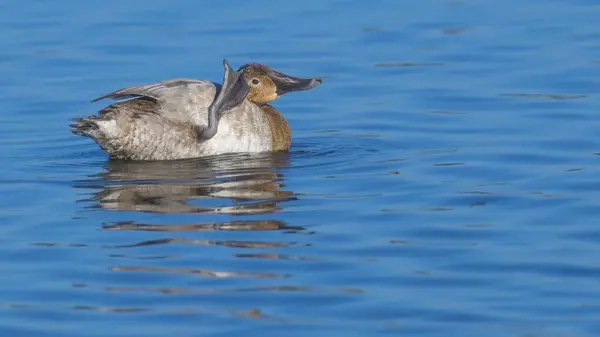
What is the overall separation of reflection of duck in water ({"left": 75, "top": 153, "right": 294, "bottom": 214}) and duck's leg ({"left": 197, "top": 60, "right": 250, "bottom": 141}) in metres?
0.21

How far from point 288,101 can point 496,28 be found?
3023mm

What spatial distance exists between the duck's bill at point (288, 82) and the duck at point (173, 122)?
736mm

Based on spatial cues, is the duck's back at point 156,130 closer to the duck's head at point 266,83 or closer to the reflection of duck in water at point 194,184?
the reflection of duck in water at point 194,184

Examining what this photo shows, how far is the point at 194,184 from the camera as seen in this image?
9.88 meters

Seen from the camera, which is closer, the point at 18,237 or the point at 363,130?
the point at 18,237

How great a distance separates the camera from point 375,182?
9.87 m

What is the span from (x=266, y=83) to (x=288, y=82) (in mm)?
193

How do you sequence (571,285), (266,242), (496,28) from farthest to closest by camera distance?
(496,28) < (266,242) < (571,285)

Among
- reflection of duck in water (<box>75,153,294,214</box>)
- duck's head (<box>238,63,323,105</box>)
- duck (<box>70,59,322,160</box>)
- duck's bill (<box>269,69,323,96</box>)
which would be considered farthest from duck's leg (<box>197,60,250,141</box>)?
duck's bill (<box>269,69,323,96</box>)

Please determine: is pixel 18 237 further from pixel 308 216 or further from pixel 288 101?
pixel 288 101

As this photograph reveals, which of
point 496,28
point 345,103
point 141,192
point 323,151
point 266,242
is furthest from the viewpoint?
point 496,28

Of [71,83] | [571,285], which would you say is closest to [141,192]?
[571,285]

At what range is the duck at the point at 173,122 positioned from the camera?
10.8 meters

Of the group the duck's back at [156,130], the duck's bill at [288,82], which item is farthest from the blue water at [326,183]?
the duck's bill at [288,82]
